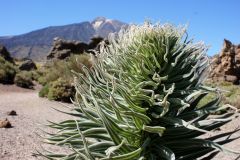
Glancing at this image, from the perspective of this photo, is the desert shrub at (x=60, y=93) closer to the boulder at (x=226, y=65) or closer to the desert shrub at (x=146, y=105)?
the desert shrub at (x=146, y=105)

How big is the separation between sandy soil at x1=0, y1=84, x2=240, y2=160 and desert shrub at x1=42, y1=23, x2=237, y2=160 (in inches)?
15.0

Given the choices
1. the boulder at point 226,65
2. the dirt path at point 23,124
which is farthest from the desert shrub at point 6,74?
the boulder at point 226,65

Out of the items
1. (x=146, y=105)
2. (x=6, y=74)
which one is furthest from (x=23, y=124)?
(x=6, y=74)

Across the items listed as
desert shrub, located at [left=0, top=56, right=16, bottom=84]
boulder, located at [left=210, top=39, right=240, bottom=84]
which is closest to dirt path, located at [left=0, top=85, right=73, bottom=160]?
desert shrub, located at [left=0, top=56, right=16, bottom=84]

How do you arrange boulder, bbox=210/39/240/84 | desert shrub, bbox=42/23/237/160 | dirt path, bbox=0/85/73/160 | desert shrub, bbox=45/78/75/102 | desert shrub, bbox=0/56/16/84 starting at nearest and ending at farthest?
desert shrub, bbox=42/23/237/160 < dirt path, bbox=0/85/73/160 < desert shrub, bbox=45/78/75/102 < desert shrub, bbox=0/56/16/84 < boulder, bbox=210/39/240/84

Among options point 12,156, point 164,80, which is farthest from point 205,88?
point 12,156

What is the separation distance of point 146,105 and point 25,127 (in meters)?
7.83

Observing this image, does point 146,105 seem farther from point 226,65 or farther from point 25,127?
point 226,65

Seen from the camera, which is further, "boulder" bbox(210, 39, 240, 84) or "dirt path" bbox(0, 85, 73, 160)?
"boulder" bbox(210, 39, 240, 84)

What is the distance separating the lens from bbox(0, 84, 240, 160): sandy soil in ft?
26.1

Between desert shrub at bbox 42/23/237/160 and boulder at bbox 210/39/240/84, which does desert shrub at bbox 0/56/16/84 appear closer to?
boulder at bbox 210/39/240/84

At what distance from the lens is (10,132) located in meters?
9.70

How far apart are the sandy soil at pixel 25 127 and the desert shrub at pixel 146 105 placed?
0.38m

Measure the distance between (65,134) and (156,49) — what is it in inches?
37.5
